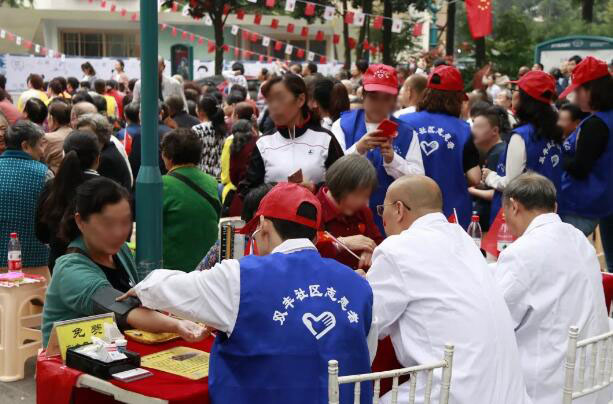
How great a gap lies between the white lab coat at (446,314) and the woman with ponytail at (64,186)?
6.43 feet

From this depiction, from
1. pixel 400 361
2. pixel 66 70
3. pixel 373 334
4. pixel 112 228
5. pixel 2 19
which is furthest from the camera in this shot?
pixel 2 19

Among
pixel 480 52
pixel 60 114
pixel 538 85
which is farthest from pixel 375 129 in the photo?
pixel 480 52

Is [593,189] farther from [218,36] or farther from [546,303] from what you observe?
[218,36]

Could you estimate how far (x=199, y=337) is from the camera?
3098 mm

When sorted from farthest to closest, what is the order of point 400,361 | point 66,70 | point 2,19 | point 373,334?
point 2,19 → point 66,70 → point 400,361 → point 373,334

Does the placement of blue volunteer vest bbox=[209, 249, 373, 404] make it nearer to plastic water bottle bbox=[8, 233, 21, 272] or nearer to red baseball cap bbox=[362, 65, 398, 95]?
red baseball cap bbox=[362, 65, 398, 95]

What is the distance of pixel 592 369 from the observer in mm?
3100

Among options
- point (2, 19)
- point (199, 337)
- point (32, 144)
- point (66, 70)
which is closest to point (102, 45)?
point (2, 19)

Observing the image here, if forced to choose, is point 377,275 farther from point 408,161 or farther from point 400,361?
point 408,161

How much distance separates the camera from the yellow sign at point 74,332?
9.56ft

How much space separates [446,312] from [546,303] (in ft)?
2.37

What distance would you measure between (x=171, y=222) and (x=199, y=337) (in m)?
2.41

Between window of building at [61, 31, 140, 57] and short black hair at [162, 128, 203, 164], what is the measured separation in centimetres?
4511

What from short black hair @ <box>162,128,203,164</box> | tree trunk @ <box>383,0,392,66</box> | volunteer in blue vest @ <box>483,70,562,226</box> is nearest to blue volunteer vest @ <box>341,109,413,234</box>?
volunteer in blue vest @ <box>483,70,562,226</box>
